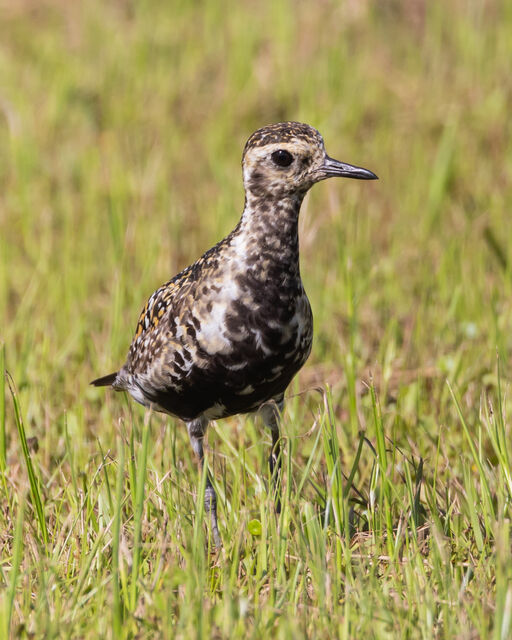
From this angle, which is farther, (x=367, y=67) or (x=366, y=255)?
(x=367, y=67)

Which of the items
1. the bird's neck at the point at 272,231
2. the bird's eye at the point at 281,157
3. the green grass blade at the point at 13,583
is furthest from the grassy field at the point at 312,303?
the bird's eye at the point at 281,157

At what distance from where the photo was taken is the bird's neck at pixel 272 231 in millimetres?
4449

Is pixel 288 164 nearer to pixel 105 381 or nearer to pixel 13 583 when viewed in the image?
pixel 105 381

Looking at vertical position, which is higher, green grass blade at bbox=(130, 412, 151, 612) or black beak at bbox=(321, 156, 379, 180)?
black beak at bbox=(321, 156, 379, 180)

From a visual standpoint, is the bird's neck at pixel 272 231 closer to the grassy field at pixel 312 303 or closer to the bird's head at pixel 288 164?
the bird's head at pixel 288 164

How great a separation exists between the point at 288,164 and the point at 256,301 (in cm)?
61

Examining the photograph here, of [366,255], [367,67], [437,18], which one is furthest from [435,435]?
[437,18]

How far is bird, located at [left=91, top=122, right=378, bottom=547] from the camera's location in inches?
173

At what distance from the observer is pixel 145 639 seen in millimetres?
3623

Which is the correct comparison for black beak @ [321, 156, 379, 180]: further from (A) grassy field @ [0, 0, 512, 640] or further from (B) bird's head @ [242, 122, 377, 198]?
(A) grassy field @ [0, 0, 512, 640]

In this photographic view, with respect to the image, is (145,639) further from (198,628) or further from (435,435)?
(435,435)

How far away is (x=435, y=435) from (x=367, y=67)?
5.74m

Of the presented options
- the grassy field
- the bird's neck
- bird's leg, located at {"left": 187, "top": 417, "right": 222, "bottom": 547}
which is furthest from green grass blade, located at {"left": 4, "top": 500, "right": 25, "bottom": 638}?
the bird's neck

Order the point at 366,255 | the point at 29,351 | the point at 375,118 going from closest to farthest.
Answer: the point at 29,351
the point at 366,255
the point at 375,118
